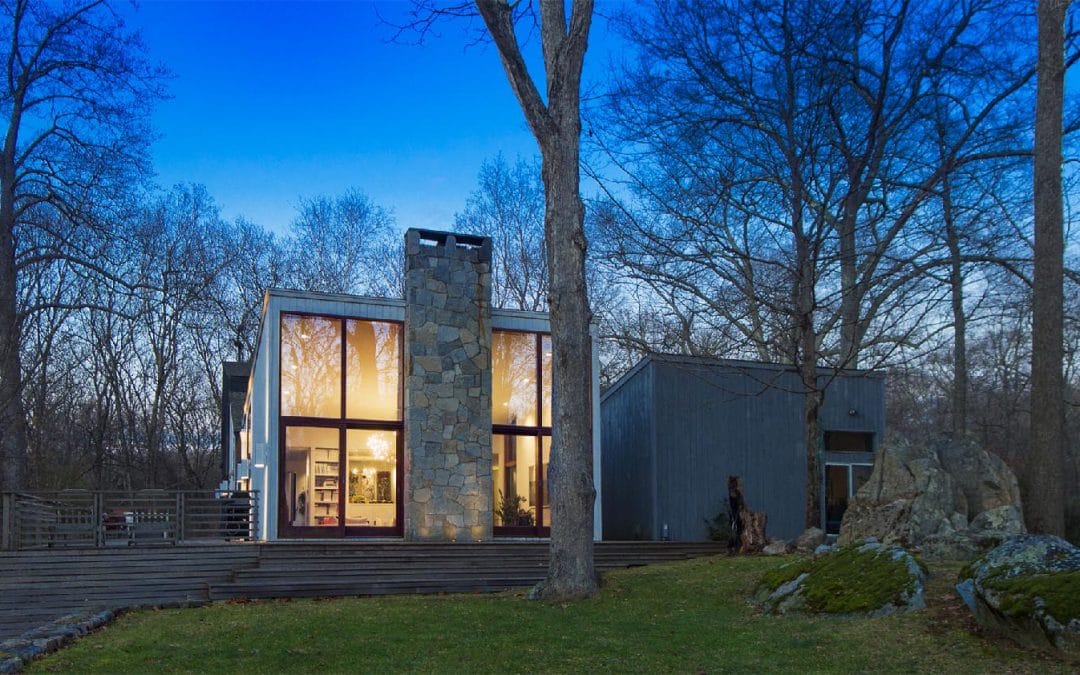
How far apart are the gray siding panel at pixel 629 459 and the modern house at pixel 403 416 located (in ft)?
7.50

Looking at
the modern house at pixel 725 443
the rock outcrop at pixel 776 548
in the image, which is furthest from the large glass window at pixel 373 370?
the rock outcrop at pixel 776 548

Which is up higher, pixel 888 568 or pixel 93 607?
pixel 888 568

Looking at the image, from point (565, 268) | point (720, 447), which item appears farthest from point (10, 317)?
→ point (720, 447)

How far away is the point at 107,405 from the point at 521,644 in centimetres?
2433

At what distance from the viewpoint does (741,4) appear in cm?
1507

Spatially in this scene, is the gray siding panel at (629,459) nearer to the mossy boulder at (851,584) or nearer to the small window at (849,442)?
the small window at (849,442)

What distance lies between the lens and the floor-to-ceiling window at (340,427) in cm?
1639

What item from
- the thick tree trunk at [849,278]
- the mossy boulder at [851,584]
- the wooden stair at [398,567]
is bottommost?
the wooden stair at [398,567]

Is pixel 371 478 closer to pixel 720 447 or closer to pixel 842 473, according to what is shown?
pixel 720 447

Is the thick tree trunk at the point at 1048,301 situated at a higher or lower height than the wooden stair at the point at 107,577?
higher

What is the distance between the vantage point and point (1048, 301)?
33.6 feet

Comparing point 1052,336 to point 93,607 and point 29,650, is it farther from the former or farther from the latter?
point 93,607

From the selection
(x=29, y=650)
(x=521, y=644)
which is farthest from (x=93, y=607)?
(x=521, y=644)

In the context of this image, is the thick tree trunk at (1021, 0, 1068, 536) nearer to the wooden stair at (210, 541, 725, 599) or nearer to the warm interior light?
the wooden stair at (210, 541, 725, 599)
